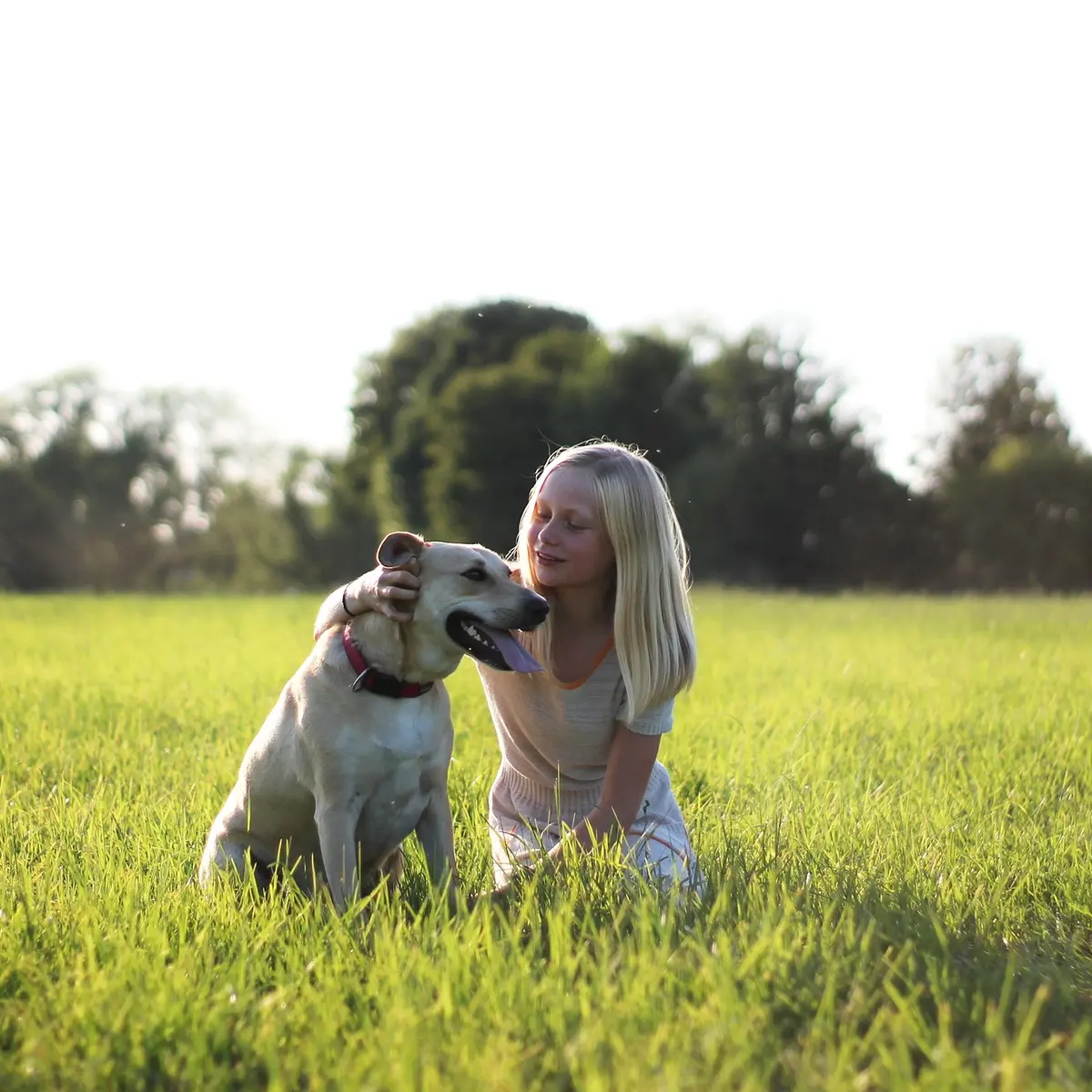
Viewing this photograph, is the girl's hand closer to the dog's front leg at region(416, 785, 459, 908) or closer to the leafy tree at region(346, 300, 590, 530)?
the dog's front leg at region(416, 785, 459, 908)

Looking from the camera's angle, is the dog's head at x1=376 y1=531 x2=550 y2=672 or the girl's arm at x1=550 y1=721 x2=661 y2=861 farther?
the girl's arm at x1=550 y1=721 x2=661 y2=861

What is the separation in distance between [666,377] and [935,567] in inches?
456

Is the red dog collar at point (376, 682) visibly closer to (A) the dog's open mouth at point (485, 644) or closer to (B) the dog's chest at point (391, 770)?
(B) the dog's chest at point (391, 770)

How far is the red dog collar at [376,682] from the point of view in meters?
4.08

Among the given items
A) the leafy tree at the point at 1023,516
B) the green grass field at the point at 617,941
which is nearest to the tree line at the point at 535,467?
the leafy tree at the point at 1023,516

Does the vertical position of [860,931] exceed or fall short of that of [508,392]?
it falls short

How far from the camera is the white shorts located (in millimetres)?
4246

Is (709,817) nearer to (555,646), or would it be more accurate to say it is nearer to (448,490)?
(555,646)

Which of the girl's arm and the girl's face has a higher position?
the girl's face

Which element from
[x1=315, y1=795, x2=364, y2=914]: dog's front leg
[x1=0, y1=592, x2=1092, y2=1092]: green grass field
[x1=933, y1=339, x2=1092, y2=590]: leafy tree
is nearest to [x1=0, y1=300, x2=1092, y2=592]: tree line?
[x1=933, y1=339, x2=1092, y2=590]: leafy tree

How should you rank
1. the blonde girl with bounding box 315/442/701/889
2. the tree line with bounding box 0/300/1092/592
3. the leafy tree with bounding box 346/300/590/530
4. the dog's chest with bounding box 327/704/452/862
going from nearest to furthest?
the dog's chest with bounding box 327/704/452/862
the blonde girl with bounding box 315/442/701/889
the tree line with bounding box 0/300/1092/592
the leafy tree with bounding box 346/300/590/530

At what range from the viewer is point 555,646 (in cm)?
474

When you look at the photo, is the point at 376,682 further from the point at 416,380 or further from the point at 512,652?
the point at 416,380

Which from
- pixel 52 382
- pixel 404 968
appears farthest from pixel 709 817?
pixel 52 382
